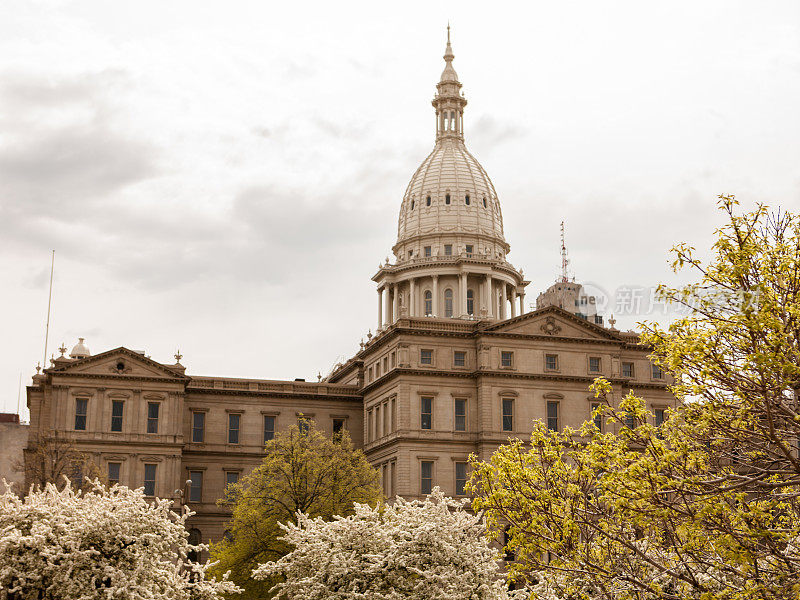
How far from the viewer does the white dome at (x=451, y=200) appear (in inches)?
4680

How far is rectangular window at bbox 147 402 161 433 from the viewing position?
9131cm

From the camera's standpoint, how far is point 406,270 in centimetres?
11631

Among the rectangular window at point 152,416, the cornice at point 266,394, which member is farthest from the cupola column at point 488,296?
the rectangular window at point 152,416

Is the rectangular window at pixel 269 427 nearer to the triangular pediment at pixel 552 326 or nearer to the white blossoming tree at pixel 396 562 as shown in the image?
the triangular pediment at pixel 552 326

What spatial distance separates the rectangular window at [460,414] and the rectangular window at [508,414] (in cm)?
310

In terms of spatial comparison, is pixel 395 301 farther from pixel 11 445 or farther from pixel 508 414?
pixel 11 445

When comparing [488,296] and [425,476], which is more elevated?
[488,296]

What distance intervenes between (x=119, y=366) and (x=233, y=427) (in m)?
11.6

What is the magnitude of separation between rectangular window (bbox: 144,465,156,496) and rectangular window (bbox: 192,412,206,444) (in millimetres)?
6026

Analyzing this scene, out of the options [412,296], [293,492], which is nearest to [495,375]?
[293,492]

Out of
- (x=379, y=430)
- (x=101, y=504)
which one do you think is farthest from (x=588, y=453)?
(x=379, y=430)

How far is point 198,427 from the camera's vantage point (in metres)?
96.1

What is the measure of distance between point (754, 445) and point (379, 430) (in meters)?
70.2

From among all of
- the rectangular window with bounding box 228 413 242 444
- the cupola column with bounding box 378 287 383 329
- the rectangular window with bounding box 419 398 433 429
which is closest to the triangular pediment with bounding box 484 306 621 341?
the rectangular window with bounding box 419 398 433 429
